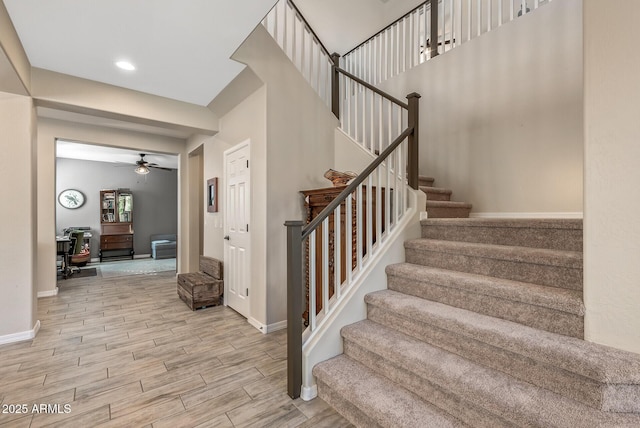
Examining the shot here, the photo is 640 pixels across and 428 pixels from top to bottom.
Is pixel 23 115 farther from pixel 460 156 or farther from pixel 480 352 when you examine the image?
pixel 460 156

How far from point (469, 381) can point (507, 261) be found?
828 millimetres

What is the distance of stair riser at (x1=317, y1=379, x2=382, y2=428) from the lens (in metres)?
1.62

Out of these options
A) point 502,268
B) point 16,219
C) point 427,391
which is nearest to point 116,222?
point 16,219

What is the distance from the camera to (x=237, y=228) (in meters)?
3.65

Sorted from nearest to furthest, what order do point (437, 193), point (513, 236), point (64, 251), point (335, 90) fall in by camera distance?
point (513, 236) → point (437, 193) → point (335, 90) → point (64, 251)

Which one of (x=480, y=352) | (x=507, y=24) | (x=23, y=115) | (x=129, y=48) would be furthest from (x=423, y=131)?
(x=23, y=115)

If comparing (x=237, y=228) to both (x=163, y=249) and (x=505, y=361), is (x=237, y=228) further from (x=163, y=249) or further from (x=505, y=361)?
(x=163, y=249)

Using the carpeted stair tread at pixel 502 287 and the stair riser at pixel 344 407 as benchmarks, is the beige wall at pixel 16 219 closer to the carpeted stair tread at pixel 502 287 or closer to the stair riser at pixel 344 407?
the stair riser at pixel 344 407

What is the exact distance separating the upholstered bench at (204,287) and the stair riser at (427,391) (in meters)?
2.45

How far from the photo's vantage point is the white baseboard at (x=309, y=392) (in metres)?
1.90

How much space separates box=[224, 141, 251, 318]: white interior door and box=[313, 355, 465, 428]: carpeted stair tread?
1.75 meters

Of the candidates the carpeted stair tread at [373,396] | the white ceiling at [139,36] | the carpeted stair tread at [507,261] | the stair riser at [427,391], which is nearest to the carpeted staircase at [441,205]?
the carpeted stair tread at [507,261]

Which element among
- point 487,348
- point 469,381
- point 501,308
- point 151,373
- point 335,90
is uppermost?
point 335,90

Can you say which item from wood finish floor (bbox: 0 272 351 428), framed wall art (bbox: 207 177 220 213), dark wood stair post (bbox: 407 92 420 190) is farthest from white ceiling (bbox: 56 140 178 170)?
dark wood stair post (bbox: 407 92 420 190)
